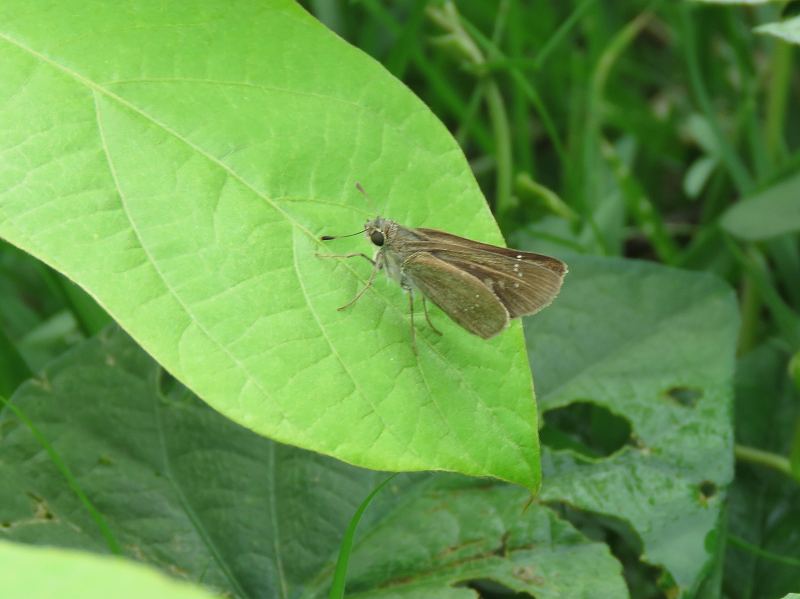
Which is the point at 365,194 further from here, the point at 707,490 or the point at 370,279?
the point at 707,490

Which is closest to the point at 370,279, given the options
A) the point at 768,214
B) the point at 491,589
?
the point at 491,589

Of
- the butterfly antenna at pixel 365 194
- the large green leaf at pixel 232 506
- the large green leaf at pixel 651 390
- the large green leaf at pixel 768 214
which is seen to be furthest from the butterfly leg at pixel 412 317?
the large green leaf at pixel 768 214

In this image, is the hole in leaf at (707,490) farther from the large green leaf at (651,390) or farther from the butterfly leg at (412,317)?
the butterfly leg at (412,317)

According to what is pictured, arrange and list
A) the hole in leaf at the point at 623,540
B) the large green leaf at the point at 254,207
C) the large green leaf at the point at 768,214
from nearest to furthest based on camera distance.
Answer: the large green leaf at the point at 254,207
the hole in leaf at the point at 623,540
the large green leaf at the point at 768,214

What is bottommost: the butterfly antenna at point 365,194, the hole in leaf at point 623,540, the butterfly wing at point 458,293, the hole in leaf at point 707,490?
the hole in leaf at point 623,540

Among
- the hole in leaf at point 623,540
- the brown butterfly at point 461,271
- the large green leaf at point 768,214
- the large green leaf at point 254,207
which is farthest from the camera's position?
the large green leaf at point 768,214

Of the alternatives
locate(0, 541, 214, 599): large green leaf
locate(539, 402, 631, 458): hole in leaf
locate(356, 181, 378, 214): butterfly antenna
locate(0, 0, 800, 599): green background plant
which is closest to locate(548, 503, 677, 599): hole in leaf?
locate(0, 0, 800, 599): green background plant

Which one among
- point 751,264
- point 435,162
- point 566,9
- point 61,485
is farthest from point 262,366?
point 566,9

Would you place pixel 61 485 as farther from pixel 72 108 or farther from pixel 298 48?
pixel 298 48
